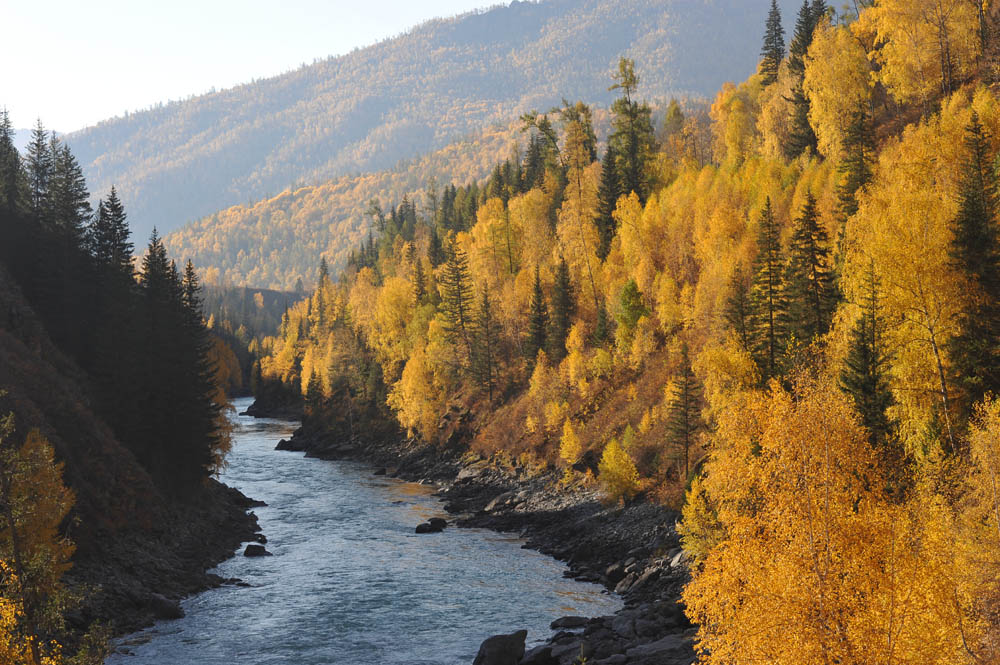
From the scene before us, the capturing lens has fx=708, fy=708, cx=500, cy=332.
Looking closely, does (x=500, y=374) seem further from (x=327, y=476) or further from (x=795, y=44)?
(x=795, y=44)

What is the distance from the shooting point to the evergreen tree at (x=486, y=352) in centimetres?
8362

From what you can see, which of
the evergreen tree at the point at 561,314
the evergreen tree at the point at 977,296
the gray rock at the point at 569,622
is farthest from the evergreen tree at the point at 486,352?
the evergreen tree at the point at 977,296

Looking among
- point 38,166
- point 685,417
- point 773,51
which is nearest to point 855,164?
point 685,417

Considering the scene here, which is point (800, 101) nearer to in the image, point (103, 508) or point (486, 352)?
point (486, 352)

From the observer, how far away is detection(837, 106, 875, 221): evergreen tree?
51531 millimetres

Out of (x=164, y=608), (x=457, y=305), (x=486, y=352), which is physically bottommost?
(x=164, y=608)

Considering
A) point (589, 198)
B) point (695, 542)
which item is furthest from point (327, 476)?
point (695, 542)

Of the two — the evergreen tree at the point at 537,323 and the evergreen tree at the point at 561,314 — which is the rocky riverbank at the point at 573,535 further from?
the evergreen tree at the point at 561,314

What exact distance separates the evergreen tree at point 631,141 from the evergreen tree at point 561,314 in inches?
558

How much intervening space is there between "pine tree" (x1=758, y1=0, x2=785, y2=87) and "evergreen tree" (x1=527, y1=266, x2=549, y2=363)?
40.1 meters

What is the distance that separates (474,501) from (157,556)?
29989mm

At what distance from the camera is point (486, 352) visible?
8438cm

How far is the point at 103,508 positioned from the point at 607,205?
5979 cm

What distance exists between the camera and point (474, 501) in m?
66.1
